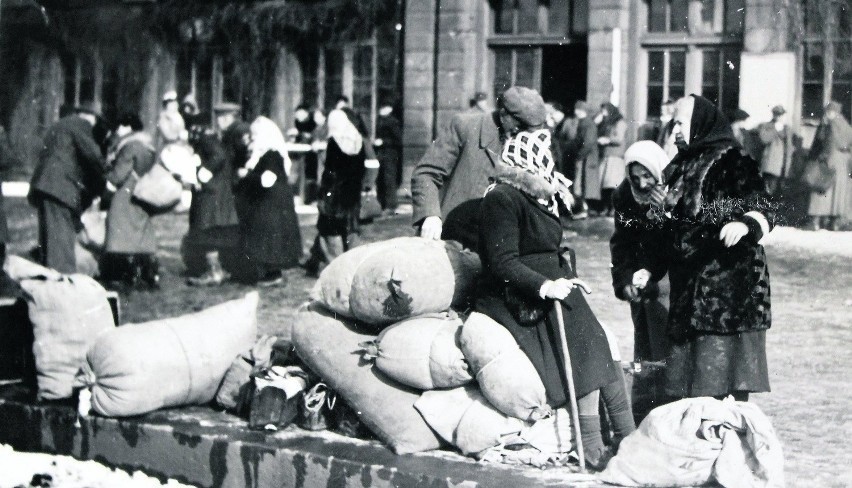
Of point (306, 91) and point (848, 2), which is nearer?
point (848, 2)

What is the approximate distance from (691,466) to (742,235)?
0.99 meters

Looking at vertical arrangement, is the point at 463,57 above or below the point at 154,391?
above

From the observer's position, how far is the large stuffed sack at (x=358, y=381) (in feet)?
15.0

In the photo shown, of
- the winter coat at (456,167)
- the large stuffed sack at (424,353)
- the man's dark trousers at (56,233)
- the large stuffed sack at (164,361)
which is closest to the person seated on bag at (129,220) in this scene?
the man's dark trousers at (56,233)

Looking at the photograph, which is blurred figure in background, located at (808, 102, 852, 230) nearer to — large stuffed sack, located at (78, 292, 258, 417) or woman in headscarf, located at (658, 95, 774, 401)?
woman in headscarf, located at (658, 95, 774, 401)

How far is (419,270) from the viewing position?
465 cm

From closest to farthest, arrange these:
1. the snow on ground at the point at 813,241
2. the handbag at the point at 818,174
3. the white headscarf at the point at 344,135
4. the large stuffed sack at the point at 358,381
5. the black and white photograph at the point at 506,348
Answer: the black and white photograph at the point at 506,348
the large stuffed sack at the point at 358,381
the snow on ground at the point at 813,241
the handbag at the point at 818,174
the white headscarf at the point at 344,135

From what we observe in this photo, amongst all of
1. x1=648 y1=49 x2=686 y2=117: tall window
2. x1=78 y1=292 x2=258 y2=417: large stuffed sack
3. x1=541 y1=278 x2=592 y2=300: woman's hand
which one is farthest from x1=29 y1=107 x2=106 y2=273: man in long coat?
x1=541 y1=278 x2=592 y2=300: woman's hand

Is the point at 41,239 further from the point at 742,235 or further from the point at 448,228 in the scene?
the point at 742,235

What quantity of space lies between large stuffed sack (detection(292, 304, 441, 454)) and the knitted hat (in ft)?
3.50

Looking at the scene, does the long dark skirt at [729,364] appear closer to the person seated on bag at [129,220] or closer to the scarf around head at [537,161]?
the scarf around head at [537,161]

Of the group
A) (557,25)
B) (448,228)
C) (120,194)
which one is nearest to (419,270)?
(448,228)

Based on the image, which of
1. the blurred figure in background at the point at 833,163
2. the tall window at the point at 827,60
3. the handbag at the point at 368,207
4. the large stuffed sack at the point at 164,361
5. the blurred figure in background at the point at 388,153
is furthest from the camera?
the blurred figure in background at the point at 388,153

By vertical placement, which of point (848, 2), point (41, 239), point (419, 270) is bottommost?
point (41, 239)
